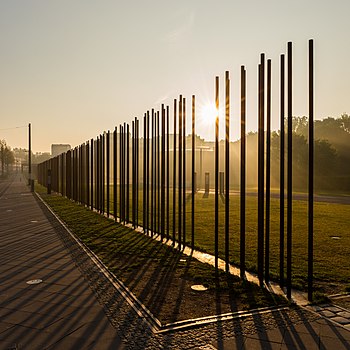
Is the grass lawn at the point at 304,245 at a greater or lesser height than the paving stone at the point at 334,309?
greater

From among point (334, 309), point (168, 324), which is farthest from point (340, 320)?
point (168, 324)

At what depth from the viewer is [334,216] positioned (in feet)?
49.3

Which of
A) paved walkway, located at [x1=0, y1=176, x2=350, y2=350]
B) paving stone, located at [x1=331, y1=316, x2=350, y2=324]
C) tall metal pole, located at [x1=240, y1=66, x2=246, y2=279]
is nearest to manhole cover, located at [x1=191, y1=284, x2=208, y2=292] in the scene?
tall metal pole, located at [x1=240, y1=66, x2=246, y2=279]

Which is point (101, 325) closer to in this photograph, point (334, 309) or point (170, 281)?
point (170, 281)

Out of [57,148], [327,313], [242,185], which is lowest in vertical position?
[327,313]

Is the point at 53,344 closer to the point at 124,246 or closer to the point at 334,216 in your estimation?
the point at 124,246

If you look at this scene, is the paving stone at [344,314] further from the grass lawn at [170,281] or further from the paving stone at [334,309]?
the grass lawn at [170,281]

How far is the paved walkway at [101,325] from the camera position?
13.1ft

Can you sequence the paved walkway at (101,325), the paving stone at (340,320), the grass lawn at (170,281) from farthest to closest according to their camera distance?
1. the grass lawn at (170,281)
2. the paving stone at (340,320)
3. the paved walkway at (101,325)

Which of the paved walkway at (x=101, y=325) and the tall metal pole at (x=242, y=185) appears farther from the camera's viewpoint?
the tall metal pole at (x=242, y=185)

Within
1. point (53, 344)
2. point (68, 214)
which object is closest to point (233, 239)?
point (53, 344)

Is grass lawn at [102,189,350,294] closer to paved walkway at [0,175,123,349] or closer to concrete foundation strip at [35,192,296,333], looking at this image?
concrete foundation strip at [35,192,296,333]

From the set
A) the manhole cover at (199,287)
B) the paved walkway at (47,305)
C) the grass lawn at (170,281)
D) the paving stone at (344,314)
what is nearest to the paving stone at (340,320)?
the paving stone at (344,314)

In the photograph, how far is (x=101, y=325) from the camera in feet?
14.6
